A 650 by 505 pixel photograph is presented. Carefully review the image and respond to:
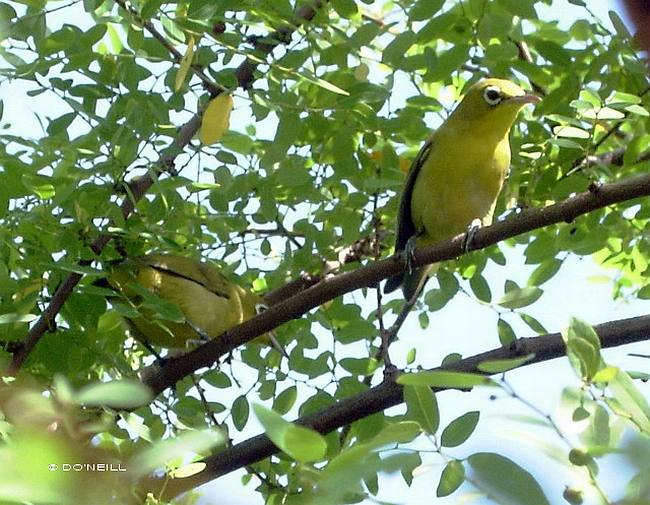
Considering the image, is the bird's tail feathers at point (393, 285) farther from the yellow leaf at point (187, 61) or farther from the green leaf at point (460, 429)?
the green leaf at point (460, 429)

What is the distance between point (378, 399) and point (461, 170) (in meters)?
1.94

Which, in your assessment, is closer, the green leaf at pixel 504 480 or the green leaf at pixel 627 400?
the green leaf at pixel 504 480

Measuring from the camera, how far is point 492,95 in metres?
4.51

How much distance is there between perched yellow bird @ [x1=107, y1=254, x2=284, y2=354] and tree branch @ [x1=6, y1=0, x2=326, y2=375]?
19.8 inches

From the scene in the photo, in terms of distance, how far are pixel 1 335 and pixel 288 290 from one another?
4.56ft

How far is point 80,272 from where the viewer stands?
2861 mm

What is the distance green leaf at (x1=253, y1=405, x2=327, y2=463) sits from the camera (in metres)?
1.09

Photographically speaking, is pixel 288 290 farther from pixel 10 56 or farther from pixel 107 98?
pixel 10 56

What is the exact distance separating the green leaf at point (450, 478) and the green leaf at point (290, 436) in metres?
0.38

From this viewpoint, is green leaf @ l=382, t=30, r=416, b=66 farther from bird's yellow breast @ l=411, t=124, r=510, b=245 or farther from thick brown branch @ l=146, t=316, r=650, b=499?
thick brown branch @ l=146, t=316, r=650, b=499

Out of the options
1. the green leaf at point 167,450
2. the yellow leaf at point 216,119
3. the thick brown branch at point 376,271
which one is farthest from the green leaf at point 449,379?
the yellow leaf at point 216,119

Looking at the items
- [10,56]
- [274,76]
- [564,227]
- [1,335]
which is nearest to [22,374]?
[1,335]

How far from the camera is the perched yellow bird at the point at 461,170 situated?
4496 mm

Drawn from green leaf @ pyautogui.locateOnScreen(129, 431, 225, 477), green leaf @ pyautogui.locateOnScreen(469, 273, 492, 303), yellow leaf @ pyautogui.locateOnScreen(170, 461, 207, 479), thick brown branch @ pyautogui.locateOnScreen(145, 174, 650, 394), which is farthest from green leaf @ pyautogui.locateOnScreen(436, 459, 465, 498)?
green leaf @ pyautogui.locateOnScreen(469, 273, 492, 303)
